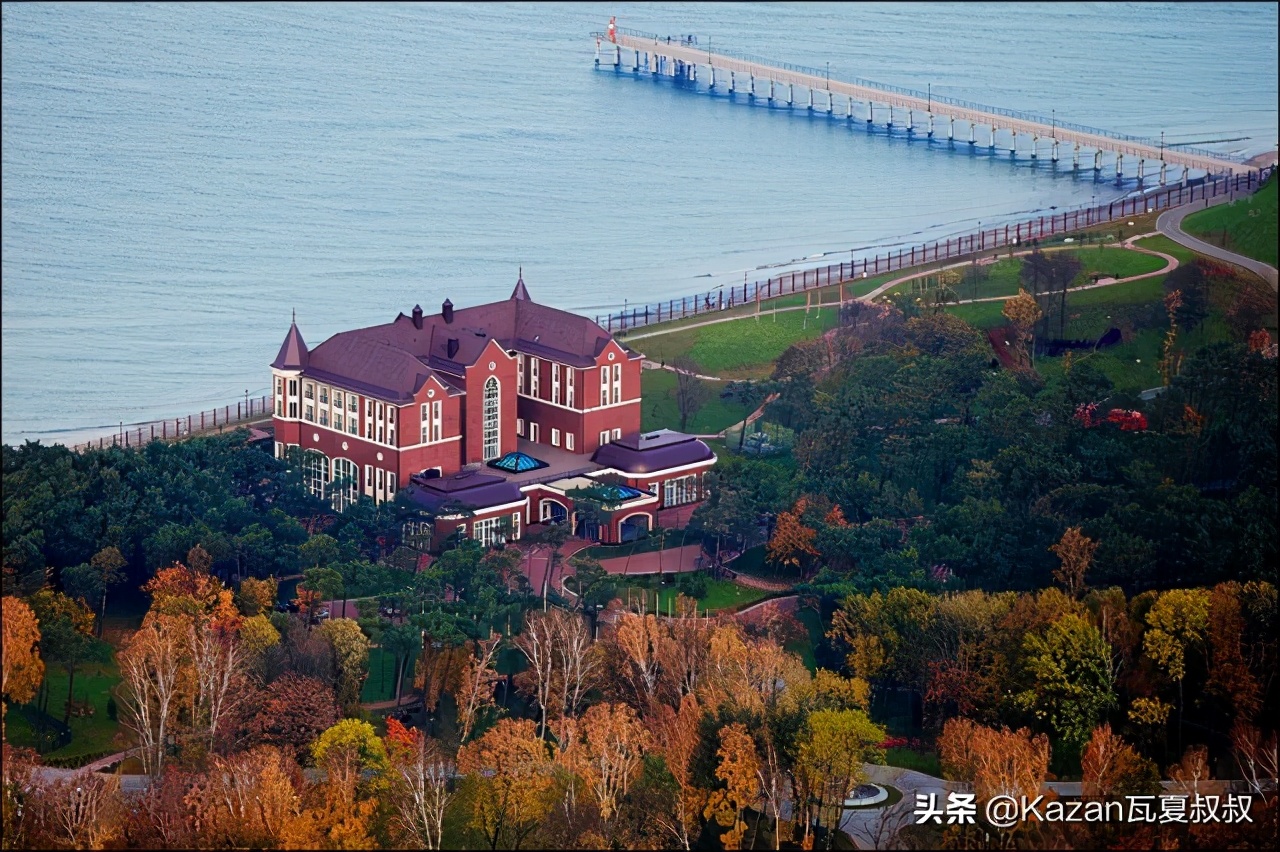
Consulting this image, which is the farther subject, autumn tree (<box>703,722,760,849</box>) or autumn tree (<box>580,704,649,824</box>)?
autumn tree (<box>703,722,760,849</box>)

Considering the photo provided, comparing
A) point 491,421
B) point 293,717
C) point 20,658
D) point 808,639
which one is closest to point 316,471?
point 491,421

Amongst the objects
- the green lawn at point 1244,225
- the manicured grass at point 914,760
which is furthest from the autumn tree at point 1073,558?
the green lawn at point 1244,225

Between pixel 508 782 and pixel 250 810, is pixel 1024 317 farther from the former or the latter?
pixel 250 810

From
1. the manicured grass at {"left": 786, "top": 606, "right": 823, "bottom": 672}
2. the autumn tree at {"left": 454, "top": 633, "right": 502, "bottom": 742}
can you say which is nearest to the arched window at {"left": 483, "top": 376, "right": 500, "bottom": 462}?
the manicured grass at {"left": 786, "top": 606, "right": 823, "bottom": 672}

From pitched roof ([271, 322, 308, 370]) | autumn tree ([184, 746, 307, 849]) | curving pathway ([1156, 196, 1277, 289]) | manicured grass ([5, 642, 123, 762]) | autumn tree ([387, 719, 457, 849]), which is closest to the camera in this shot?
autumn tree ([184, 746, 307, 849])

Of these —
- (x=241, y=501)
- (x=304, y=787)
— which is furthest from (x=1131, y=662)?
(x=241, y=501)

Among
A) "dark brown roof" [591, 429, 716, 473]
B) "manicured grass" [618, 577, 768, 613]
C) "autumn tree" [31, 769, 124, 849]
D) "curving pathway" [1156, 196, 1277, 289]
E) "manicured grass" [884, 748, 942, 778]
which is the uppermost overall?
"curving pathway" [1156, 196, 1277, 289]

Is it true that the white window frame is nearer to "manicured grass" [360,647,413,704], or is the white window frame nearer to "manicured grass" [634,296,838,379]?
"manicured grass" [360,647,413,704]
